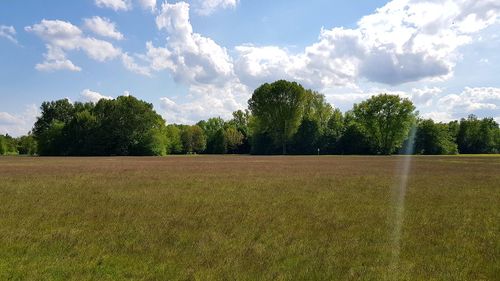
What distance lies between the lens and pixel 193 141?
5915 inches

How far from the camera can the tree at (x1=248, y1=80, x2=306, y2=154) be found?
111312 mm

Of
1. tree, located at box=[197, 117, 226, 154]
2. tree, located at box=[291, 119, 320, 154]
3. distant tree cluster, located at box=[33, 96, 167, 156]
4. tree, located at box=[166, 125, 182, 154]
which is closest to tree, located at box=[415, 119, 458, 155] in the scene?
tree, located at box=[291, 119, 320, 154]

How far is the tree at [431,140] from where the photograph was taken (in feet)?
396

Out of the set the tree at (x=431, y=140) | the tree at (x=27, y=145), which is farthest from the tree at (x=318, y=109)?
the tree at (x=27, y=145)

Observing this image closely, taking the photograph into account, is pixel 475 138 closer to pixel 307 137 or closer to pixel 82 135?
pixel 307 137

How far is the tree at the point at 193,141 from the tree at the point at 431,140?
229 feet

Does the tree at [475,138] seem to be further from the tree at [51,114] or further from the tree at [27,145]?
the tree at [27,145]

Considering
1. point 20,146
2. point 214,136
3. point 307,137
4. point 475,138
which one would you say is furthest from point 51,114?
point 475,138

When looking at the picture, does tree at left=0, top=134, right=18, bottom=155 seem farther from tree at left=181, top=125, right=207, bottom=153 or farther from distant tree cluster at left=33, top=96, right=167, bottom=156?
tree at left=181, top=125, right=207, bottom=153

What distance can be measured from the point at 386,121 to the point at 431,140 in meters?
17.1

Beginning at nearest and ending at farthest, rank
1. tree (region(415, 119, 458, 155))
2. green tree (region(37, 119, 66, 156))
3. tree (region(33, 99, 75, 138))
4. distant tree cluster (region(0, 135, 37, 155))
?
green tree (region(37, 119, 66, 156)) → tree (region(415, 119, 458, 155)) → tree (region(33, 99, 75, 138)) → distant tree cluster (region(0, 135, 37, 155))

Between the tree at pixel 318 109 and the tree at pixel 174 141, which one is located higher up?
the tree at pixel 318 109

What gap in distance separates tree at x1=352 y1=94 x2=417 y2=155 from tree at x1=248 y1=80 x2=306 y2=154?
60.4ft

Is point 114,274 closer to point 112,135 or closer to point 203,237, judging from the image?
point 203,237
